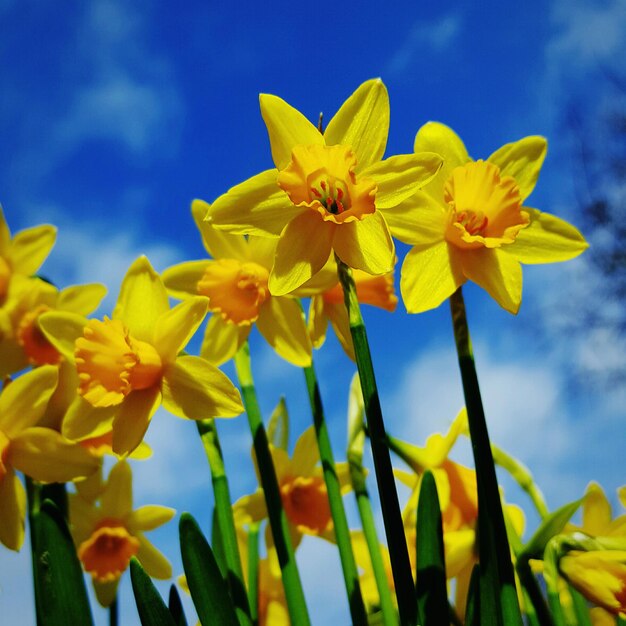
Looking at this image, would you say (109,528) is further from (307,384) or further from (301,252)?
(301,252)

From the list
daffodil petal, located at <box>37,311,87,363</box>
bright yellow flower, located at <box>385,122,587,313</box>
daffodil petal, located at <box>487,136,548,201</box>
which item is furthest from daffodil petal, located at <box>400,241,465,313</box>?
daffodil petal, located at <box>37,311,87,363</box>

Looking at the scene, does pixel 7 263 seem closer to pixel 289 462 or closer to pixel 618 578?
pixel 289 462

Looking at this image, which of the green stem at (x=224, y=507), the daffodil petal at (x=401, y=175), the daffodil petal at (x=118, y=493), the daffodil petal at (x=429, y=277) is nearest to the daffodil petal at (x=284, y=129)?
the daffodil petal at (x=401, y=175)

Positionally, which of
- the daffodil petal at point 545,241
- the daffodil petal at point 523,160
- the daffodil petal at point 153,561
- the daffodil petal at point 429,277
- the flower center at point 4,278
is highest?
the flower center at point 4,278

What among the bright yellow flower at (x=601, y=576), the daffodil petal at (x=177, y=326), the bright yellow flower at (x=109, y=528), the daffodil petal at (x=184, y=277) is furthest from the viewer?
the bright yellow flower at (x=109, y=528)

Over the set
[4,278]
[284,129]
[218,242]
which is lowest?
[284,129]

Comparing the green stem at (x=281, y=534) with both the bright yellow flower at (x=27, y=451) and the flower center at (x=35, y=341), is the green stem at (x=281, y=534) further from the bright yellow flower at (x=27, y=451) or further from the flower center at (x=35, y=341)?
the flower center at (x=35, y=341)

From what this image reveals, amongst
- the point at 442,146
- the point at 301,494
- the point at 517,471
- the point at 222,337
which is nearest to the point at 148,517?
the point at 301,494
